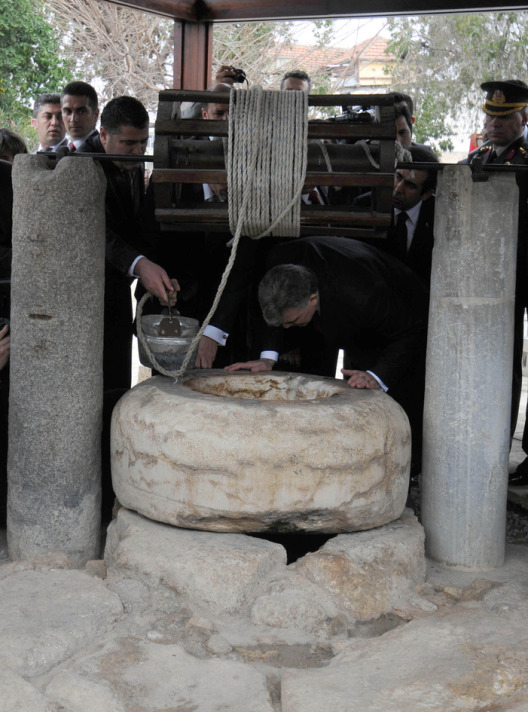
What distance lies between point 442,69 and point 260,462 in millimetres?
17397

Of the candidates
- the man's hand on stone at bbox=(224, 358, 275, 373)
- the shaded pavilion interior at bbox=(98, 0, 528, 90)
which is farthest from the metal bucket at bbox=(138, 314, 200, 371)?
the shaded pavilion interior at bbox=(98, 0, 528, 90)

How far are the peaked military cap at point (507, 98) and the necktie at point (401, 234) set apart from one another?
3.77 feet

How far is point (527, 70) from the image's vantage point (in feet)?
55.9

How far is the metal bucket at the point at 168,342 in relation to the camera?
3.91 meters

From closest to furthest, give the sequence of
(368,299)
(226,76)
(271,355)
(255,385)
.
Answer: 1. (255,385)
2. (368,299)
3. (271,355)
4. (226,76)

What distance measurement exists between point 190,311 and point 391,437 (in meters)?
1.82

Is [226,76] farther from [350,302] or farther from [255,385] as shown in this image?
[255,385]

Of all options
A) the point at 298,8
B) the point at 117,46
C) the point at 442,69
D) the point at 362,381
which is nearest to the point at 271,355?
the point at 362,381

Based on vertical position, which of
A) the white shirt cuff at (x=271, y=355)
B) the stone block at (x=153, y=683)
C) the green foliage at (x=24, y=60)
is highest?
the green foliage at (x=24, y=60)

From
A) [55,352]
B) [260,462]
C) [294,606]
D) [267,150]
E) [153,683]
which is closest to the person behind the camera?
[153,683]

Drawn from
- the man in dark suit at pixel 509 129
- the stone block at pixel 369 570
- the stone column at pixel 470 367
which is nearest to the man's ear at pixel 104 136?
the stone column at pixel 470 367

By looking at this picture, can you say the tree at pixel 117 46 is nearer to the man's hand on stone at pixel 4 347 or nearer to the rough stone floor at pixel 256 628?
the man's hand on stone at pixel 4 347

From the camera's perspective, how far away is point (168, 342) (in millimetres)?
3912

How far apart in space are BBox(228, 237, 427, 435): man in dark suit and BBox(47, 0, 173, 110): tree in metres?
11.6
